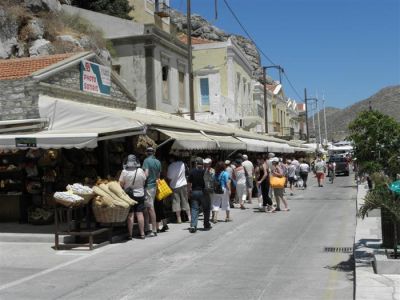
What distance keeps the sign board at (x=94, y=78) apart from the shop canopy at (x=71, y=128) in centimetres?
181

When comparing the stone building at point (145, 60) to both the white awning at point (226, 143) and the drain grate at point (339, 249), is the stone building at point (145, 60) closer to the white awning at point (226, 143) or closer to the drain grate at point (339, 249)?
the white awning at point (226, 143)

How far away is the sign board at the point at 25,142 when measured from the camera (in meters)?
12.0

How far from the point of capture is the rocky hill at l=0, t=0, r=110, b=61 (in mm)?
24000

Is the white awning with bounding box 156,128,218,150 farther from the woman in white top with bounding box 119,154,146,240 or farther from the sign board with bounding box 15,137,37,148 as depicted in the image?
the sign board with bounding box 15,137,37,148

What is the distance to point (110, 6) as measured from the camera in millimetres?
38625

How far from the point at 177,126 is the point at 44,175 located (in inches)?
151

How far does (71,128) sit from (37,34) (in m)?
12.7

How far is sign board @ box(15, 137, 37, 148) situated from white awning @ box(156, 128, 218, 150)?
10.3 feet

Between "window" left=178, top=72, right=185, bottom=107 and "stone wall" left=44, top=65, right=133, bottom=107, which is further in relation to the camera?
"window" left=178, top=72, right=185, bottom=107

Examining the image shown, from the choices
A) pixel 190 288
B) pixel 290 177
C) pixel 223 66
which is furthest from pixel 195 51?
pixel 190 288

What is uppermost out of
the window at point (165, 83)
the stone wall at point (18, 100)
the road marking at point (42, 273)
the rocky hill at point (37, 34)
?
the rocky hill at point (37, 34)

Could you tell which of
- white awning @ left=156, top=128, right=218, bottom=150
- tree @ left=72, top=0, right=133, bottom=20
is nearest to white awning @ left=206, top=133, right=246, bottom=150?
white awning @ left=156, top=128, right=218, bottom=150

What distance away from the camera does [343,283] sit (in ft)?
24.3

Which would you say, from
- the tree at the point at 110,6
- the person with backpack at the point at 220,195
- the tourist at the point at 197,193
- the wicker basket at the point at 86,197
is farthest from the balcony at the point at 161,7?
the wicker basket at the point at 86,197
